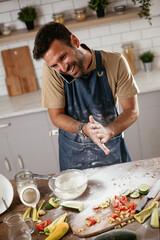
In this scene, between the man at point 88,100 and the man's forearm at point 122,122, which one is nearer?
the man at point 88,100

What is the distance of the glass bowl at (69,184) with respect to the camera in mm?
1704

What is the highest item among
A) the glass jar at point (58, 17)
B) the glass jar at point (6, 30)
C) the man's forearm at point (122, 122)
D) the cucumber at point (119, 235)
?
the glass jar at point (58, 17)

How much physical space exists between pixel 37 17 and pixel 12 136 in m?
1.50

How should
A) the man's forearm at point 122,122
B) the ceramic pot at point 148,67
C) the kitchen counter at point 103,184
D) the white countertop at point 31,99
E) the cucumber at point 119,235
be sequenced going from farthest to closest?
the ceramic pot at point 148,67 < the white countertop at point 31,99 < the man's forearm at point 122,122 < the kitchen counter at point 103,184 < the cucumber at point 119,235

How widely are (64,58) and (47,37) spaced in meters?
0.17

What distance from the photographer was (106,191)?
175 cm

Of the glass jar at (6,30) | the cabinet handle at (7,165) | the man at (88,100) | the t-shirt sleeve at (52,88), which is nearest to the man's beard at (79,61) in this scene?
the man at (88,100)

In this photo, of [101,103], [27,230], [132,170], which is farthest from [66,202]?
[101,103]

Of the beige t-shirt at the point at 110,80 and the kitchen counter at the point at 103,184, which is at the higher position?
the beige t-shirt at the point at 110,80

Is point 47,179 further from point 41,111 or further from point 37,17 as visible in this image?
point 37,17

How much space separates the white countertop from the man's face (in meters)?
1.32

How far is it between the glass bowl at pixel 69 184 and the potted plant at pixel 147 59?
2.22m

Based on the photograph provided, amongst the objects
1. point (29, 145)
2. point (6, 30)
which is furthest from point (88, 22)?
point (29, 145)

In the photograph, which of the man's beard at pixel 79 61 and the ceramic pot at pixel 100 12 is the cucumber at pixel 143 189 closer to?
Result: the man's beard at pixel 79 61
